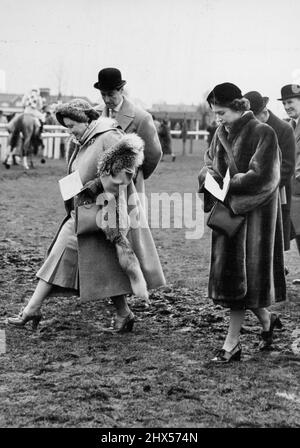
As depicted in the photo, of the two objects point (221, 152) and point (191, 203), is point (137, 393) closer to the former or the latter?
point (221, 152)

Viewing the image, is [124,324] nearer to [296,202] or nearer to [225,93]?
[225,93]

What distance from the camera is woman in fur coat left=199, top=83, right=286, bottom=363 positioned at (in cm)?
527

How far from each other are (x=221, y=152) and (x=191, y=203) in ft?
34.0

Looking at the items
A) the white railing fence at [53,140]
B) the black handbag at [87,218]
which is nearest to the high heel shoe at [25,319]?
the black handbag at [87,218]

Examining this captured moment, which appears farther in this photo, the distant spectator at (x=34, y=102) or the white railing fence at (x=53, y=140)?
the white railing fence at (x=53, y=140)

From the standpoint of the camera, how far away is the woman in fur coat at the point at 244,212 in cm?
527

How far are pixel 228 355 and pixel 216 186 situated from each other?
3.57 feet

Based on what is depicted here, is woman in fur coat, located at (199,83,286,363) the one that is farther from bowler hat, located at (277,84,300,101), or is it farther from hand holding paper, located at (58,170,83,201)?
bowler hat, located at (277,84,300,101)

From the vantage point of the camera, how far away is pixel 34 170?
23.1 m

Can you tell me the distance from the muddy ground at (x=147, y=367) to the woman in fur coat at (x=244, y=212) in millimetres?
402

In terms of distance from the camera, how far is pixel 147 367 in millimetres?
5293

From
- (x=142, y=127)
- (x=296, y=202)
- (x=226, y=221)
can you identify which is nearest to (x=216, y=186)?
(x=226, y=221)

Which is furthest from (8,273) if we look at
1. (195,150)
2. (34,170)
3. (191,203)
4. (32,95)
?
(195,150)

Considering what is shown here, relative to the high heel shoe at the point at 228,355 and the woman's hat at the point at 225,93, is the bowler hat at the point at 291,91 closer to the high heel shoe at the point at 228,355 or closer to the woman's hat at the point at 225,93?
the woman's hat at the point at 225,93
